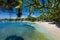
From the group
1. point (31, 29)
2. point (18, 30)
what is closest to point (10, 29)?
point (18, 30)

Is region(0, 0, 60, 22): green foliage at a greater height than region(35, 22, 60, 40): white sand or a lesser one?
greater

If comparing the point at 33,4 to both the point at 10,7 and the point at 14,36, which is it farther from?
the point at 10,7

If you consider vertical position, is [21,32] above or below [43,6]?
below

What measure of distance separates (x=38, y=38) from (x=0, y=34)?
1250 mm

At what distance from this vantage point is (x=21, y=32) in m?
6.05

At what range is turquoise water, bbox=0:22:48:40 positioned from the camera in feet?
18.4

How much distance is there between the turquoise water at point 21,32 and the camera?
5613 millimetres

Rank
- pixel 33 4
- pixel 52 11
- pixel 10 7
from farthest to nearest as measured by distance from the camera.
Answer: pixel 10 7 → pixel 52 11 → pixel 33 4

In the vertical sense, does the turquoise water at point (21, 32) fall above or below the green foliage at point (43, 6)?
below

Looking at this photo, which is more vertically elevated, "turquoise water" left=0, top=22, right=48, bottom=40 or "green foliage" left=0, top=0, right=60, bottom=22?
"green foliage" left=0, top=0, right=60, bottom=22

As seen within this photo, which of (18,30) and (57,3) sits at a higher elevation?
A: (57,3)

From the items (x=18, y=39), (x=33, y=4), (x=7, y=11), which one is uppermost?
(x=33, y=4)

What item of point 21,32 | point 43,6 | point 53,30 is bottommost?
point 21,32

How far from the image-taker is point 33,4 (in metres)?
5.50
